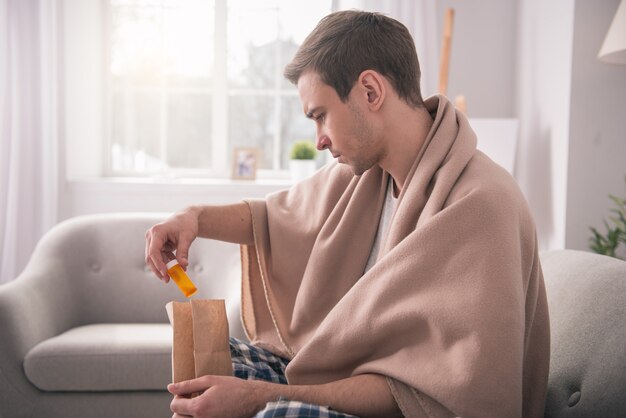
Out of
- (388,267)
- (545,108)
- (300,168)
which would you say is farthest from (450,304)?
(300,168)

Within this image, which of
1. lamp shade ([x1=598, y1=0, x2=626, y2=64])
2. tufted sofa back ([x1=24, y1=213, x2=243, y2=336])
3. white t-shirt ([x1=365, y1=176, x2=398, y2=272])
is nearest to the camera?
white t-shirt ([x1=365, y1=176, x2=398, y2=272])

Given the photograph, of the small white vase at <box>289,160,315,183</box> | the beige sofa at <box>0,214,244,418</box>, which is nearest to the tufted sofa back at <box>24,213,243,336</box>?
the beige sofa at <box>0,214,244,418</box>

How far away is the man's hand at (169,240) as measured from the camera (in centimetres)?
150

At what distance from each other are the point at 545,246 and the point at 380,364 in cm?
224

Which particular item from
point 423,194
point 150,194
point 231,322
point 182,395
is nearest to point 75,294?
point 231,322

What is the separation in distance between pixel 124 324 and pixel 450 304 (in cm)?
193

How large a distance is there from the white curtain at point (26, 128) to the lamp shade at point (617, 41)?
2.69 m

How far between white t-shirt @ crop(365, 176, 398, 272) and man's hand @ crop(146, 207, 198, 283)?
42 cm

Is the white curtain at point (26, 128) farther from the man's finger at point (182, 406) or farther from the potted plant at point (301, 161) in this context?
the man's finger at point (182, 406)

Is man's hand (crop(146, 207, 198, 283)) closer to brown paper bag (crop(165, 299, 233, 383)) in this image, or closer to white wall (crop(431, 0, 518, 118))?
brown paper bag (crop(165, 299, 233, 383))

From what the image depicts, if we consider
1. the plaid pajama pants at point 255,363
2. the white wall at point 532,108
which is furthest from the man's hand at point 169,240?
the white wall at point 532,108

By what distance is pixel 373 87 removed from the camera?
144 cm

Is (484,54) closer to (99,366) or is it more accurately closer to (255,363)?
(99,366)

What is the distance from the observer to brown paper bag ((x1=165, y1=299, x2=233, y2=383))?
1.35 meters
